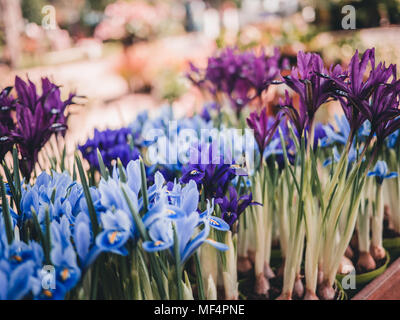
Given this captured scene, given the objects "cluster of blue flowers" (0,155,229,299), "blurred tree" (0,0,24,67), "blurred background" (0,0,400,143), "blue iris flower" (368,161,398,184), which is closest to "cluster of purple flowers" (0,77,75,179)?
"cluster of blue flowers" (0,155,229,299)

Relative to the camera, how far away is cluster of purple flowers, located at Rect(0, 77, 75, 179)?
102cm

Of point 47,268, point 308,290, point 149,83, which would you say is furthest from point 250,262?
point 149,83

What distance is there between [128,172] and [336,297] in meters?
0.73

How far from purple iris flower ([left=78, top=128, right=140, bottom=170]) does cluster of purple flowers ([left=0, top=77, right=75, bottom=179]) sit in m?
0.12

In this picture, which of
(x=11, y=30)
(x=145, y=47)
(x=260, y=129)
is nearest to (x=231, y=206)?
(x=260, y=129)

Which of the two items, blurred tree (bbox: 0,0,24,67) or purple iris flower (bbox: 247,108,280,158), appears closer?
purple iris flower (bbox: 247,108,280,158)

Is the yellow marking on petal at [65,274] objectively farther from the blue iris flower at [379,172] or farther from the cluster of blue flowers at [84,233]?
the blue iris flower at [379,172]

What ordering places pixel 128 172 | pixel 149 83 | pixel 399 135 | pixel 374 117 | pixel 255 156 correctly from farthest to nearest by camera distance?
1. pixel 149 83
2. pixel 399 135
3. pixel 255 156
4. pixel 374 117
5. pixel 128 172

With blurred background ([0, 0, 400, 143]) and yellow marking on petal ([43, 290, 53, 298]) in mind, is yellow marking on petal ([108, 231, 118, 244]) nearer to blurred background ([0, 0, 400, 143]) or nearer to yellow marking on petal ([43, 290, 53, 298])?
yellow marking on petal ([43, 290, 53, 298])

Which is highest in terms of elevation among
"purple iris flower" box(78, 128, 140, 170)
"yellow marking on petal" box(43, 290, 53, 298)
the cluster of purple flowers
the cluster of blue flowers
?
the cluster of purple flowers

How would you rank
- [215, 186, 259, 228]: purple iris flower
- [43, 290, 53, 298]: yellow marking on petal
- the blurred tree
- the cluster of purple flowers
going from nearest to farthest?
[43, 290, 53, 298]: yellow marking on petal, [215, 186, 259, 228]: purple iris flower, the cluster of purple flowers, the blurred tree

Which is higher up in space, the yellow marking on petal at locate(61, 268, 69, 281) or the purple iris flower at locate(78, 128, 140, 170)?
the purple iris flower at locate(78, 128, 140, 170)
